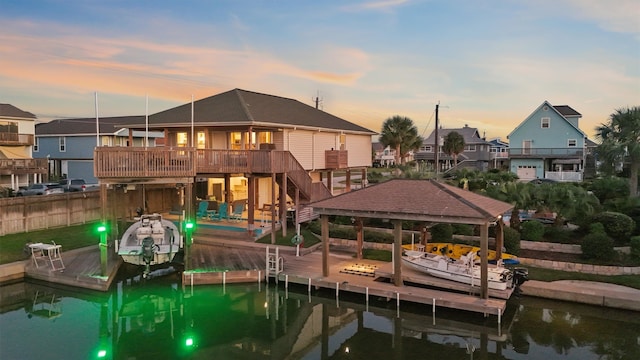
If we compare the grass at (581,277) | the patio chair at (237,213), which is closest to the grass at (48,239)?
the patio chair at (237,213)

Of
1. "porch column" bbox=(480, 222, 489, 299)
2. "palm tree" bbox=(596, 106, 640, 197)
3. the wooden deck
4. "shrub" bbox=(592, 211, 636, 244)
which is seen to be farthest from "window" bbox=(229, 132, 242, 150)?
"palm tree" bbox=(596, 106, 640, 197)

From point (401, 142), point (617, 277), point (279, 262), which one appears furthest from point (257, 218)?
point (401, 142)

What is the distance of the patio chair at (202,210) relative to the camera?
24406 mm

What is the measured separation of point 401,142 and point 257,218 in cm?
3274

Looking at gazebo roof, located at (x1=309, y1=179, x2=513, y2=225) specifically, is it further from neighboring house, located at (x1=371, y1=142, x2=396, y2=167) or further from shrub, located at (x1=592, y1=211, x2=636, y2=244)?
neighboring house, located at (x1=371, y1=142, x2=396, y2=167)

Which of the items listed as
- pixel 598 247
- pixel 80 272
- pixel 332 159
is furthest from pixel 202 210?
pixel 598 247

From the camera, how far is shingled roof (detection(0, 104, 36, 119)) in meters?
37.2

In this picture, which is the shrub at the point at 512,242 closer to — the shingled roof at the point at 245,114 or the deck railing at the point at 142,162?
the shingled roof at the point at 245,114

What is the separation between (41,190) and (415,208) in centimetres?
2638

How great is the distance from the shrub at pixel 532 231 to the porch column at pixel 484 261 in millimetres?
6693

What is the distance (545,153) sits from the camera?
1848 inches

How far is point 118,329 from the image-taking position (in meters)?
13.6

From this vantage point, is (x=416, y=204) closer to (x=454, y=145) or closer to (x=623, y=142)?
(x=623, y=142)

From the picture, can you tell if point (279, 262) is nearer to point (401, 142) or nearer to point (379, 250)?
point (379, 250)
